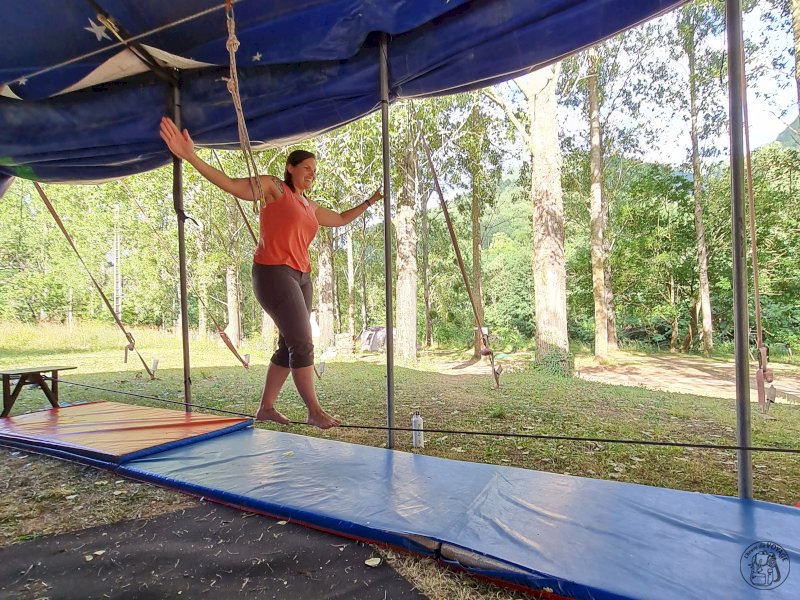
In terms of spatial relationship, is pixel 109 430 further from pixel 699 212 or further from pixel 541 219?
pixel 699 212

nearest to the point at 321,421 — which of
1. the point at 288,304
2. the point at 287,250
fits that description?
the point at 288,304

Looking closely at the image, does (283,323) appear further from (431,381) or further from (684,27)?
(684,27)

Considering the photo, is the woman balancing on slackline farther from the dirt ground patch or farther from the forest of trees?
the dirt ground patch

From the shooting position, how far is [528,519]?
4.88 ft

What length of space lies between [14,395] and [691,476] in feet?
15.7

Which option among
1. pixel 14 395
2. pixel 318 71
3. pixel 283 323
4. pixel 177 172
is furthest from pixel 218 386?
pixel 318 71

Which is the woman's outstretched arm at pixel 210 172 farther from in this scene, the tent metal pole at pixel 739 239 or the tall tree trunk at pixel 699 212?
the tall tree trunk at pixel 699 212

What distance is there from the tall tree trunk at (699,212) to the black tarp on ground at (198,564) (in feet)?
44.4

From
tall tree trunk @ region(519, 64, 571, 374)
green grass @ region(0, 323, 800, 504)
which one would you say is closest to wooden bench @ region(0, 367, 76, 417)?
green grass @ region(0, 323, 800, 504)

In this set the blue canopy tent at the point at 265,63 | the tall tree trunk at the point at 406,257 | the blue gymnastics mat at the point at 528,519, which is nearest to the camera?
the blue gymnastics mat at the point at 528,519

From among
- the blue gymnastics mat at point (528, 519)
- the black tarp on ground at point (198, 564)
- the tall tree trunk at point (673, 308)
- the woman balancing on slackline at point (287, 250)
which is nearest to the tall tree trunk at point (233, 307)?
the woman balancing on slackline at point (287, 250)

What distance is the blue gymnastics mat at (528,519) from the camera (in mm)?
1162

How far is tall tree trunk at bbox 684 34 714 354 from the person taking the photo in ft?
39.6

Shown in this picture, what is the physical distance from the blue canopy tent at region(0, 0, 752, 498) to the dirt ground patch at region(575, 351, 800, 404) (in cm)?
603
